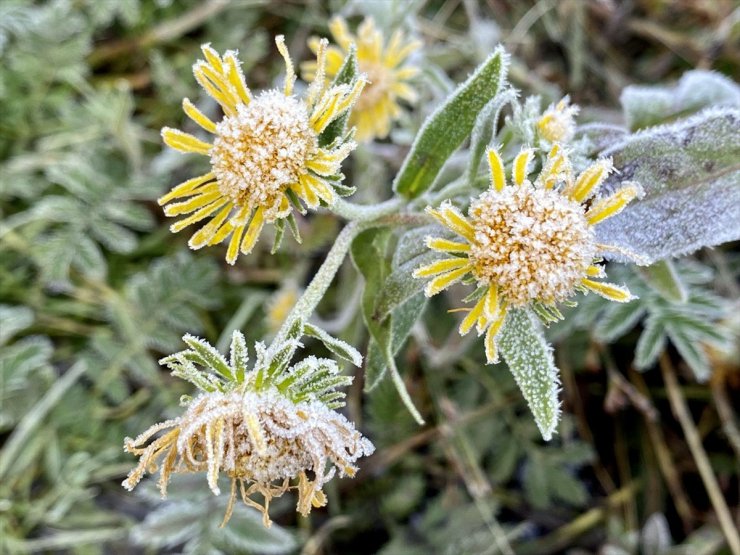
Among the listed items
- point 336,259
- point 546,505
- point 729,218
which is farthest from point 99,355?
point 729,218

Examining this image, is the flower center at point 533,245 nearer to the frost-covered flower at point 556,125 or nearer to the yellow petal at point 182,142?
the frost-covered flower at point 556,125

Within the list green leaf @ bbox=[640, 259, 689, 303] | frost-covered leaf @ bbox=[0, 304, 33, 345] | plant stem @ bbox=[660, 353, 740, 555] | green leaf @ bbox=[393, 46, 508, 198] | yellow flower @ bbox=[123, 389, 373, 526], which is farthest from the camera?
plant stem @ bbox=[660, 353, 740, 555]

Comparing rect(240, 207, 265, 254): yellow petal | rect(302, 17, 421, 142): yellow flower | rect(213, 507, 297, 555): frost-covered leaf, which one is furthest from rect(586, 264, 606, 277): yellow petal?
rect(213, 507, 297, 555): frost-covered leaf

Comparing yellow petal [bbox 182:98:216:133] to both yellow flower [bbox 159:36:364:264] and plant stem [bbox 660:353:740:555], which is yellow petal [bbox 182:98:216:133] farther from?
plant stem [bbox 660:353:740:555]

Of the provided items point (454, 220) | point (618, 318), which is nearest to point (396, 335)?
point (454, 220)

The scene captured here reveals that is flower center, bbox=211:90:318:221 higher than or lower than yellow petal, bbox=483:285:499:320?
higher

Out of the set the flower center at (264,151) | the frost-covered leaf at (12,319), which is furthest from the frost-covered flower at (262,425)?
the frost-covered leaf at (12,319)
